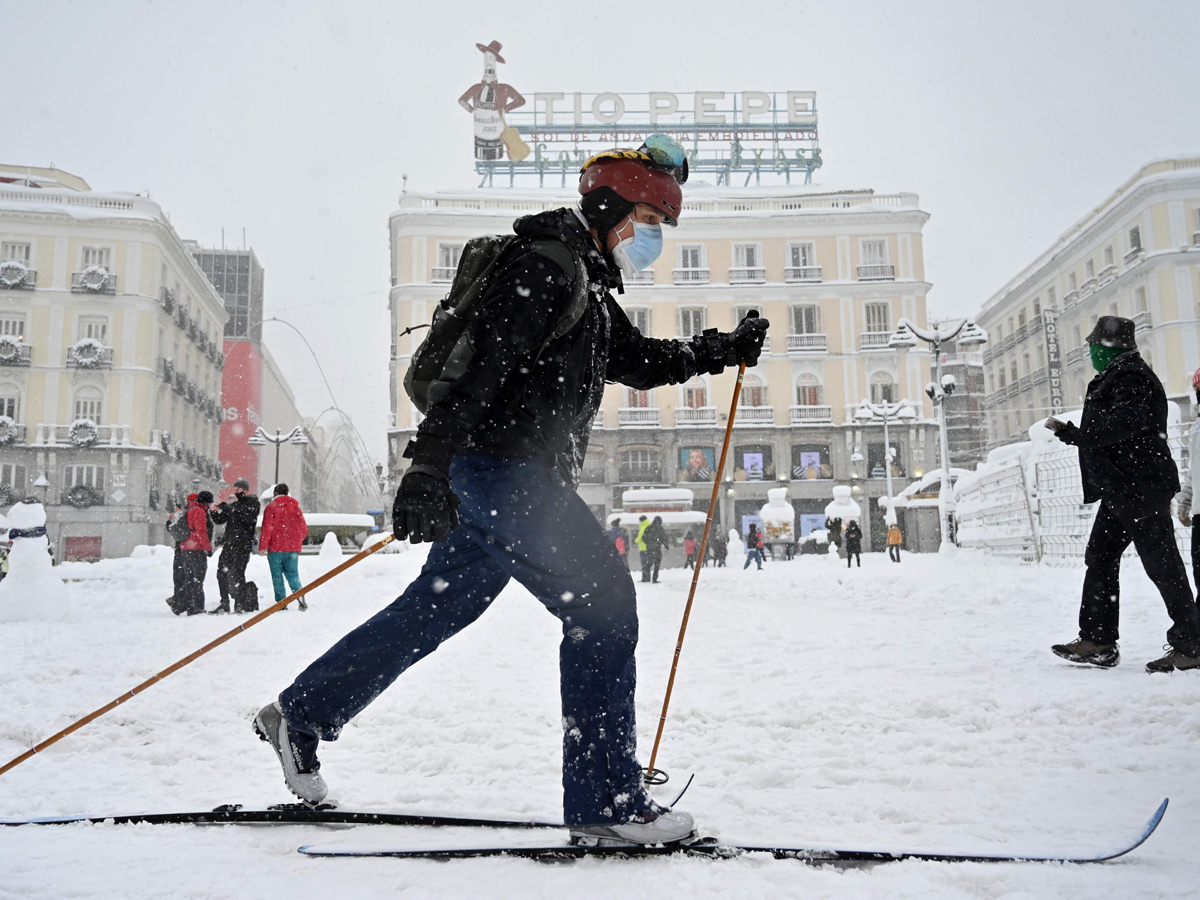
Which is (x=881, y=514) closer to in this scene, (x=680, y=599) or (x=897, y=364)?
(x=897, y=364)

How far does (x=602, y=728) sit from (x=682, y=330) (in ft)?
126

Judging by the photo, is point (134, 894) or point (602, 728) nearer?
point (134, 894)

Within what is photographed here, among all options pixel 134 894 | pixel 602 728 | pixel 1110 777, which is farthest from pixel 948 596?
pixel 134 894

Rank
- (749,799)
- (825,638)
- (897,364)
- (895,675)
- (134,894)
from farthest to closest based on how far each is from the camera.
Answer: (897,364) < (825,638) < (895,675) < (749,799) < (134,894)

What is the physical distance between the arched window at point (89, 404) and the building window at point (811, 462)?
1242 inches

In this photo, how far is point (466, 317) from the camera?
2062 millimetres

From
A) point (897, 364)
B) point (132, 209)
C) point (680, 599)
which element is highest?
point (132, 209)

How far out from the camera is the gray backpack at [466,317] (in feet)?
6.37

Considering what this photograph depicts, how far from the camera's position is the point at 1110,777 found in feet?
7.77

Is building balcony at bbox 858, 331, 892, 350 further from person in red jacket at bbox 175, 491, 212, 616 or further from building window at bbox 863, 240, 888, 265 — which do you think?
person in red jacket at bbox 175, 491, 212, 616

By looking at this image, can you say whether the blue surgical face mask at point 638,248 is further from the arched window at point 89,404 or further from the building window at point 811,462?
the arched window at point 89,404

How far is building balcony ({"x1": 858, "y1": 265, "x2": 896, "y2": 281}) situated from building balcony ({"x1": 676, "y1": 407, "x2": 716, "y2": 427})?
9.38m

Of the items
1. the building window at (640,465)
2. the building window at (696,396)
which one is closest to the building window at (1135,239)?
the building window at (696,396)

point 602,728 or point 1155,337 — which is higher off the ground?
point 1155,337
